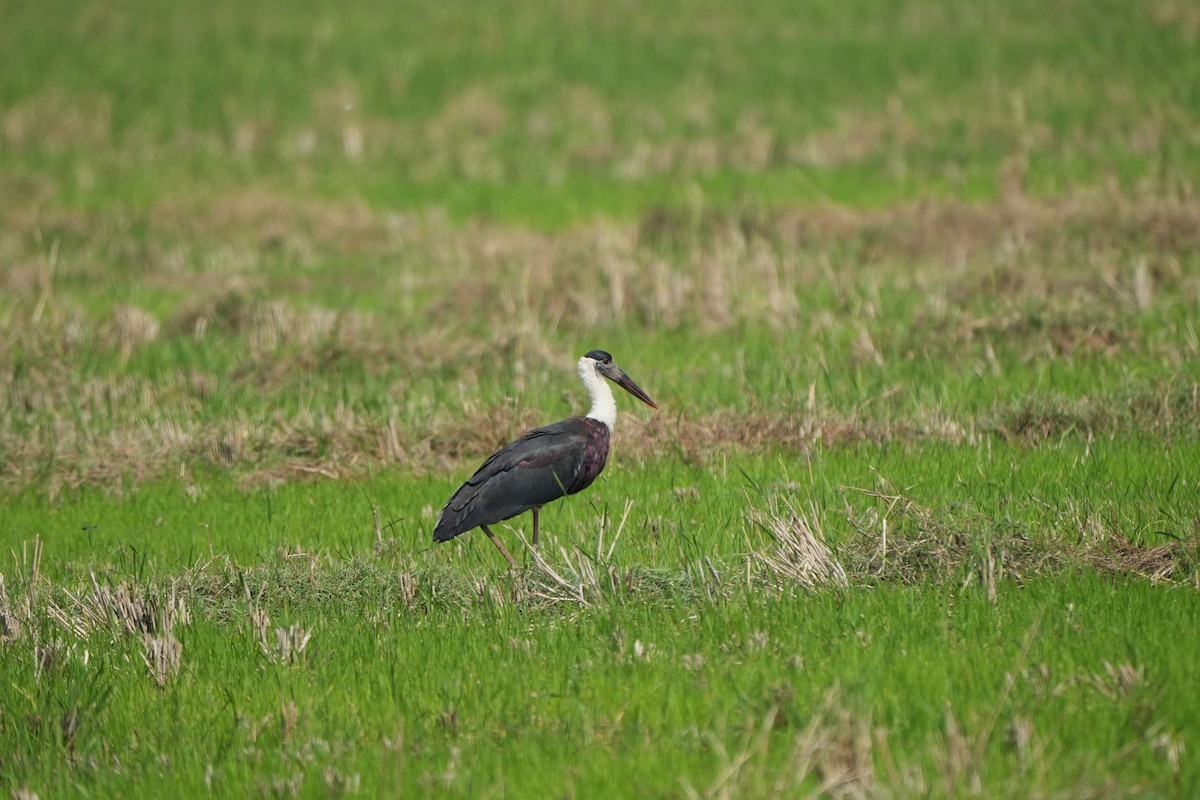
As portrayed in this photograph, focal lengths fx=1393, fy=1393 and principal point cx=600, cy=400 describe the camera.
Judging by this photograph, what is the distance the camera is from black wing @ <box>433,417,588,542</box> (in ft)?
22.8

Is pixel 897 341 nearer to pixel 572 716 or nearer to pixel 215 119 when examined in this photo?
pixel 572 716

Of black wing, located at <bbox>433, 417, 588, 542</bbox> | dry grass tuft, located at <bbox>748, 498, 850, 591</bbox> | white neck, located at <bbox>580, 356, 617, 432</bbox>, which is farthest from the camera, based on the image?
white neck, located at <bbox>580, 356, 617, 432</bbox>

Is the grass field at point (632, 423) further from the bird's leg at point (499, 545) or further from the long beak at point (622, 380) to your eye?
the long beak at point (622, 380)

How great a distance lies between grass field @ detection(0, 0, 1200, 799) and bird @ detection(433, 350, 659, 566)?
244mm

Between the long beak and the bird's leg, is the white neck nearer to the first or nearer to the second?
the long beak

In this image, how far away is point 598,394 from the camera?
26.2ft

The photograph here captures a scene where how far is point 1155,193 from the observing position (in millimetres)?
13961

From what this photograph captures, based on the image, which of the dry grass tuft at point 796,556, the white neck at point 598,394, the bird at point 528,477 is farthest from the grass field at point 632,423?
the white neck at point 598,394

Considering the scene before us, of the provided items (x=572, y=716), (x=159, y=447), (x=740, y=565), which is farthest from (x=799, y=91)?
(x=572, y=716)

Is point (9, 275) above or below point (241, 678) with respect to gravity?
below

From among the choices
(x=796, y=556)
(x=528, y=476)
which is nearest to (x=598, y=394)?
(x=528, y=476)

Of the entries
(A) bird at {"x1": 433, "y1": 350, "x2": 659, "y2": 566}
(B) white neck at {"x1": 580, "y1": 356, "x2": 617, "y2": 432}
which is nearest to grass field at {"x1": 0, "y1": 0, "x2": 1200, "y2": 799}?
(A) bird at {"x1": 433, "y1": 350, "x2": 659, "y2": 566}

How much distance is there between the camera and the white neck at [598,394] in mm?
7926

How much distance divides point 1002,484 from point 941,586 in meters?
1.32
